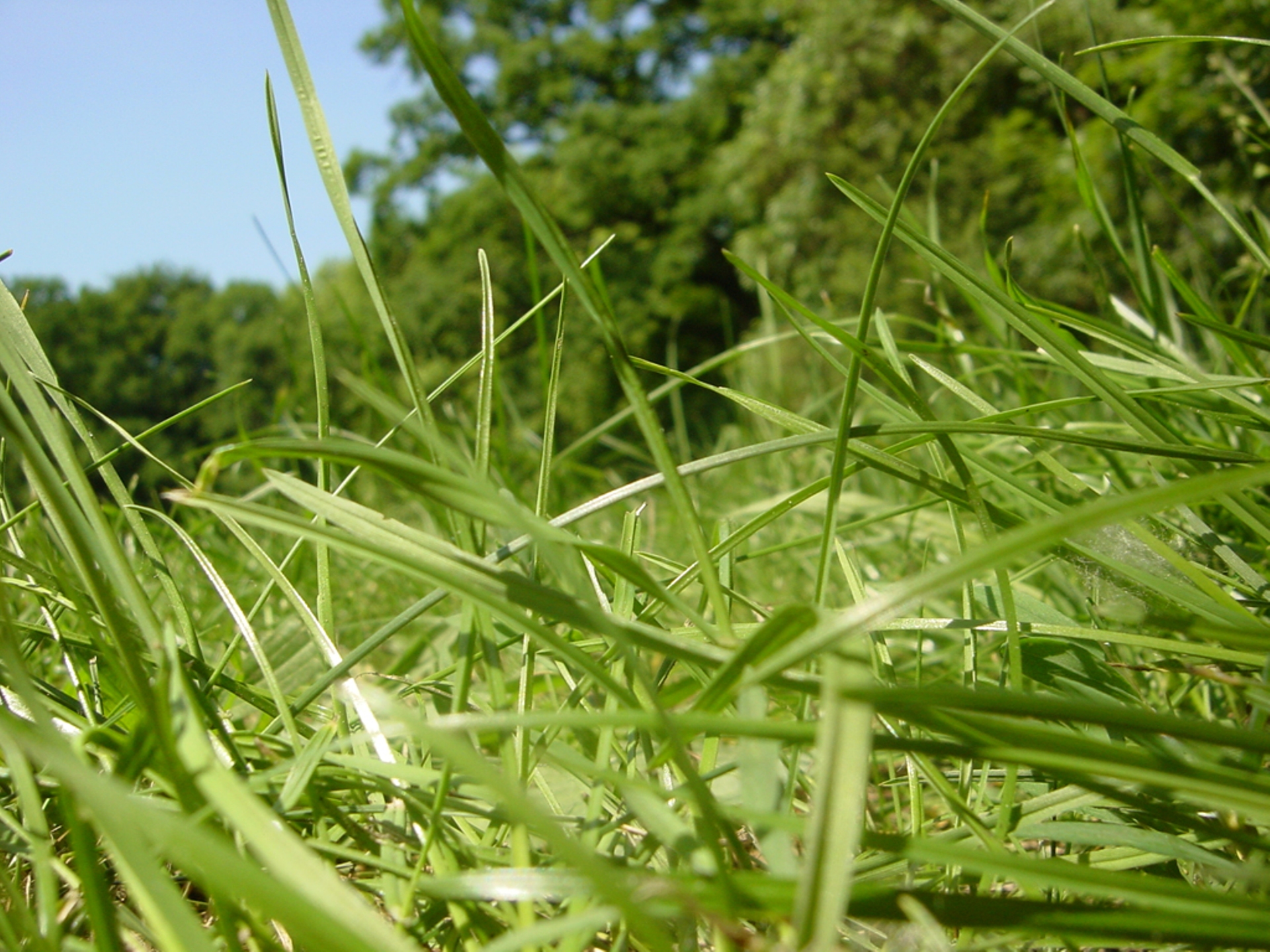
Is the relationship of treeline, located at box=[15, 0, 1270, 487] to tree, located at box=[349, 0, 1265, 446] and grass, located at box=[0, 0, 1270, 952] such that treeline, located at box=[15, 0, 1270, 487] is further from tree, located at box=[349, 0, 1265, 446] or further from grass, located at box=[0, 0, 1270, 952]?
grass, located at box=[0, 0, 1270, 952]

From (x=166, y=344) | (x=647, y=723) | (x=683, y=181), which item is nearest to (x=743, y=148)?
(x=683, y=181)

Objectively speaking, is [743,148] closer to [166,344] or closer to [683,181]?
[683,181]

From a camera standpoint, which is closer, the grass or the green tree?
the grass

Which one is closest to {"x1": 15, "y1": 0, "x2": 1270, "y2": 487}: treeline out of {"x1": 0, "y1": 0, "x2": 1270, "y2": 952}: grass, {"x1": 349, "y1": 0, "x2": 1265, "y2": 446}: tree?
{"x1": 349, "y1": 0, "x2": 1265, "y2": 446}: tree

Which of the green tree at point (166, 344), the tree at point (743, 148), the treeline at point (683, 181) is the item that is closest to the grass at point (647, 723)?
the tree at point (743, 148)

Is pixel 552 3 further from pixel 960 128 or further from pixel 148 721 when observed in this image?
pixel 148 721

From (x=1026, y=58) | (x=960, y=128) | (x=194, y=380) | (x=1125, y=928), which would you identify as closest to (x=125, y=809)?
(x=1125, y=928)

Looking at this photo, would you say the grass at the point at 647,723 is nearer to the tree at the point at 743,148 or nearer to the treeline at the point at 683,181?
the tree at the point at 743,148
